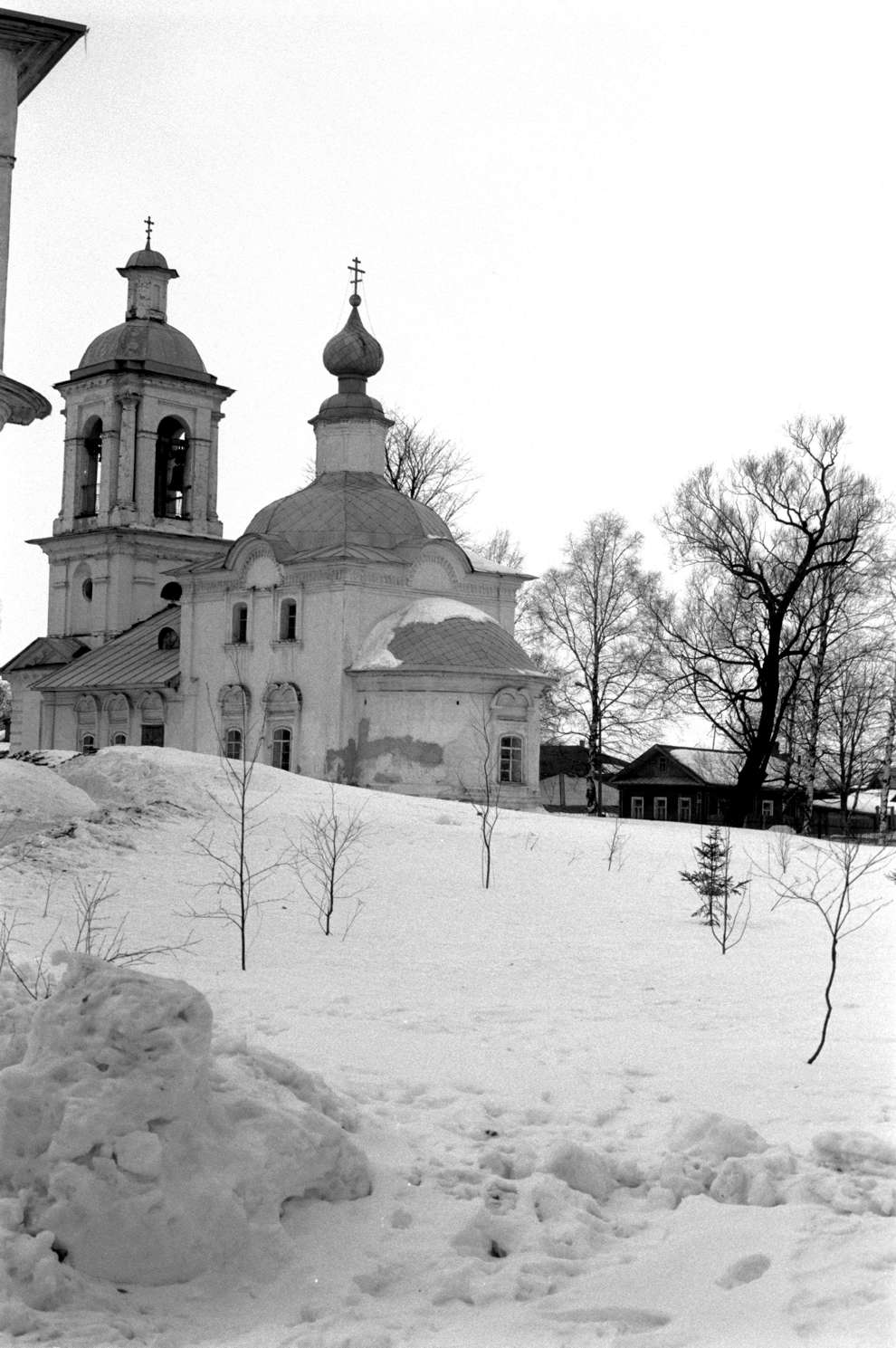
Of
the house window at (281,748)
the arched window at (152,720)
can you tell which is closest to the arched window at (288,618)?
the house window at (281,748)

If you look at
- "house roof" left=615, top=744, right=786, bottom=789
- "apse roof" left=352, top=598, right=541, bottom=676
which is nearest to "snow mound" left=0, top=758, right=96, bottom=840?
"apse roof" left=352, top=598, right=541, bottom=676

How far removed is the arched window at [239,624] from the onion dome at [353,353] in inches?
208

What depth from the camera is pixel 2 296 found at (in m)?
11.8

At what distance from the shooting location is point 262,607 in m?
27.0

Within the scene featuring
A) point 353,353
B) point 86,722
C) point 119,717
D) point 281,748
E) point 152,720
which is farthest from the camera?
point 86,722

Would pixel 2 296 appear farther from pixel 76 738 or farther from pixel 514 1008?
pixel 76 738

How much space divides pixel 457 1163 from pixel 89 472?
32022mm

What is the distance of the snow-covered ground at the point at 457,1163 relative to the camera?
3896 millimetres

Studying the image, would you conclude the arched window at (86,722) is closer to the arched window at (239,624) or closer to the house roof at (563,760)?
the arched window at (239,624)

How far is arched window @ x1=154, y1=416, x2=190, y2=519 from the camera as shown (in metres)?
34.4

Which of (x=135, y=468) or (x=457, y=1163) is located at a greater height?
(x=135, y=468)

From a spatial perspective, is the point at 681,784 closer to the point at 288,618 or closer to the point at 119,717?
the point at 288,618

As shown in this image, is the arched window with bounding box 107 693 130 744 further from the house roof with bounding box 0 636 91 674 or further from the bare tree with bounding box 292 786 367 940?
the bare tree with bounding box 292 786 367 940

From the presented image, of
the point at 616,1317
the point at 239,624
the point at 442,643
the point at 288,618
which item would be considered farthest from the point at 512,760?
the point at 616,1317
